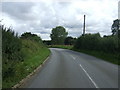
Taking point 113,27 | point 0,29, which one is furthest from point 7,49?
point 113,27

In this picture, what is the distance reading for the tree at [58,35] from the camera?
473 ft

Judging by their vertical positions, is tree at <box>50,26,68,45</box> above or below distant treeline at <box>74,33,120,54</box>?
above

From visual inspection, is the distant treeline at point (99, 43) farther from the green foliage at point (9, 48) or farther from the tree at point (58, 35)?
the tree at point (58, 35)

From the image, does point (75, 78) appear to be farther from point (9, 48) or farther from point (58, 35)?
point (58, 35)

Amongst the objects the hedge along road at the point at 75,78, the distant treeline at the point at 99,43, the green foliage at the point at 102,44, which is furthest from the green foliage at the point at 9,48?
the distant treeline at the point at 99,43

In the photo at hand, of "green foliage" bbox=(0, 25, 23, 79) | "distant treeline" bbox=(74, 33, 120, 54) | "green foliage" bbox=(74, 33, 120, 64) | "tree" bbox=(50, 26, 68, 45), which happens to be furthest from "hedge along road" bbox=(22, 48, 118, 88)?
"tree" bbox=(50, 26, 68, 45)

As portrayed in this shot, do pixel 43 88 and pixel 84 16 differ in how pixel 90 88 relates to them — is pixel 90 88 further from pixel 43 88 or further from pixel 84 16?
pixel 84 16

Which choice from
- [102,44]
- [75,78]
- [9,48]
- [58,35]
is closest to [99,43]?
[102,44]

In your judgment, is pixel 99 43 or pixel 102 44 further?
pixel 99 43

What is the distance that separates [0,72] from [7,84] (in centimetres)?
153

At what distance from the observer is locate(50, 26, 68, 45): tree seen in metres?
144

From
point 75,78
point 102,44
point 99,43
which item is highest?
point 99,43

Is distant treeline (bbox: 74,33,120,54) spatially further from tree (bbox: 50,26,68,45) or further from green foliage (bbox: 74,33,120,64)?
tree (bbox: 50,26,68,45)

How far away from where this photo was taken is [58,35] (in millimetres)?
144875
